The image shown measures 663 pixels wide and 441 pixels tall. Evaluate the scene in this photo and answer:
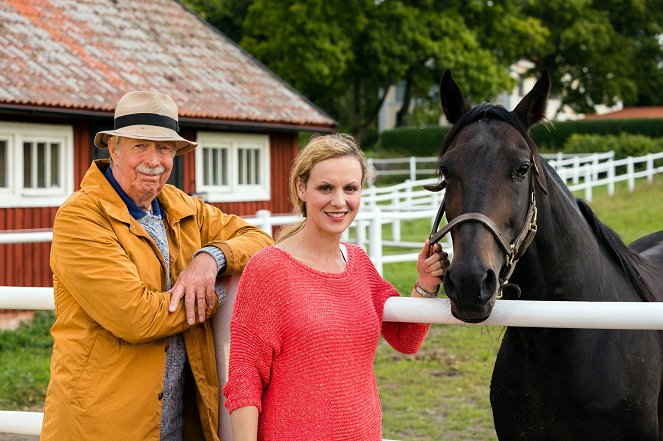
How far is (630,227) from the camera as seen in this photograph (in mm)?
18719

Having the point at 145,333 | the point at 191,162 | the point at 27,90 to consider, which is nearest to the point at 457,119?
the point at 145,333

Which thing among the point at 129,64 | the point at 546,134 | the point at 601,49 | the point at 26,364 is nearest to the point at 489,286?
the point at 26,364

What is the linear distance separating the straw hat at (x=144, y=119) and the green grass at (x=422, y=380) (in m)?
2.38

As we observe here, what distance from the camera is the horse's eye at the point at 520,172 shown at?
309 cm

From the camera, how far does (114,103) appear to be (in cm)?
1302

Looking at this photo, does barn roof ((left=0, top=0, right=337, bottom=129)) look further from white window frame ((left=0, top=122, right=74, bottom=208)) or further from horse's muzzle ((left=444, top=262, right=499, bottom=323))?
horse's muzzle ((left=444, top=262, right=499, bottom=323))

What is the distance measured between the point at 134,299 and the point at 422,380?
18.2 feet

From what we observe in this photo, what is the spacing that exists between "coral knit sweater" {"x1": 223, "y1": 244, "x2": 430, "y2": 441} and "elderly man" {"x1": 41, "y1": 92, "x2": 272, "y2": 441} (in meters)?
0.28

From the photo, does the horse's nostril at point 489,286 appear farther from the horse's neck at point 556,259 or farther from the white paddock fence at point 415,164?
the white paddock fence at point 415,164

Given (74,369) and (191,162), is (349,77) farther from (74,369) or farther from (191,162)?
(74,369)

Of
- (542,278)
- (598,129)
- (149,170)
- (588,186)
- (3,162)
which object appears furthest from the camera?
(598,129)

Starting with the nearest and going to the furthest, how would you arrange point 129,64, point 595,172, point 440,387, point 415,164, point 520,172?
point 520,172 < point 440,387 < point 129,64 < point 595,172 < point 415,164

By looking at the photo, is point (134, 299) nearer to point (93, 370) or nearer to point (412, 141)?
point (93, 370)

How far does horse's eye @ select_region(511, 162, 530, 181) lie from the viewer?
10.2 feet
